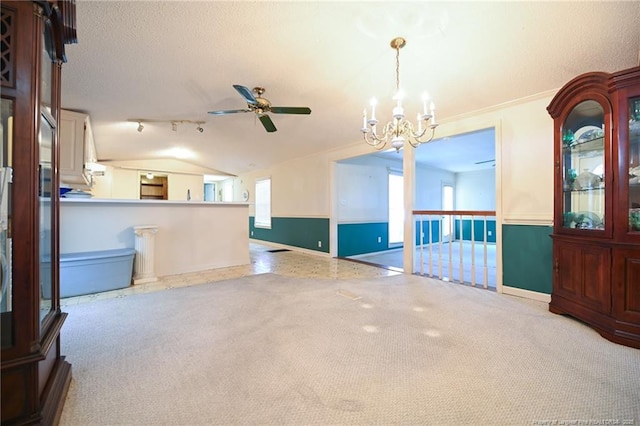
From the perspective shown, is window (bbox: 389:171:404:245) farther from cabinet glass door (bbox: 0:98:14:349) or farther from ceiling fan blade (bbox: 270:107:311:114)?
cabinet glass door (bbox: 0:98:14:349)

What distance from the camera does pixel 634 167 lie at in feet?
6.59

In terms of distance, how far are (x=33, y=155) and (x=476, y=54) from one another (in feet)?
9.75

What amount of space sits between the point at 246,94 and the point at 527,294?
366 centimetres

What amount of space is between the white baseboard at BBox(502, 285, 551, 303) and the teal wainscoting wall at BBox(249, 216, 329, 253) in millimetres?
3248

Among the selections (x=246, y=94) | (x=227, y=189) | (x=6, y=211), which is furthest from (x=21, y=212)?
(x=227, y=189)

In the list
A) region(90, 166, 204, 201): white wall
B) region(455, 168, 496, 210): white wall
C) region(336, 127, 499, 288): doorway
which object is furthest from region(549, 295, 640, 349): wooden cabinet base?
region(90, 166, 204, 201): white wall

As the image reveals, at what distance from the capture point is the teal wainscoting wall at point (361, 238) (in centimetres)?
579

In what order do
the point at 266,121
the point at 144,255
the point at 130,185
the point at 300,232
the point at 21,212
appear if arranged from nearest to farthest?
1. the point at 21,212
2. the point at 266,121
3. the point at 144,255
4. the point at 300,232
5. the point at 130,185

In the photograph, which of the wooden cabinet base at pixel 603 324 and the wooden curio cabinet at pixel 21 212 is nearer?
the wooden curio cabinet at pixel 21 212

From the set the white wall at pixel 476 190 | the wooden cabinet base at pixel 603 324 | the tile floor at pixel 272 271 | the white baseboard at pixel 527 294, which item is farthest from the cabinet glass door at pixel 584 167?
the white wall at pixel 476 190

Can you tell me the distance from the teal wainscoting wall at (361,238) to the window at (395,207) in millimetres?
293

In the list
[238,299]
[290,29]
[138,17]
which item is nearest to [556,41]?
[290,29]

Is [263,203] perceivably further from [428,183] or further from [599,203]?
[599,203]

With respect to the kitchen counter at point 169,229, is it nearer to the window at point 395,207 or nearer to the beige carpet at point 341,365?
the beige carpet at point 341,365
